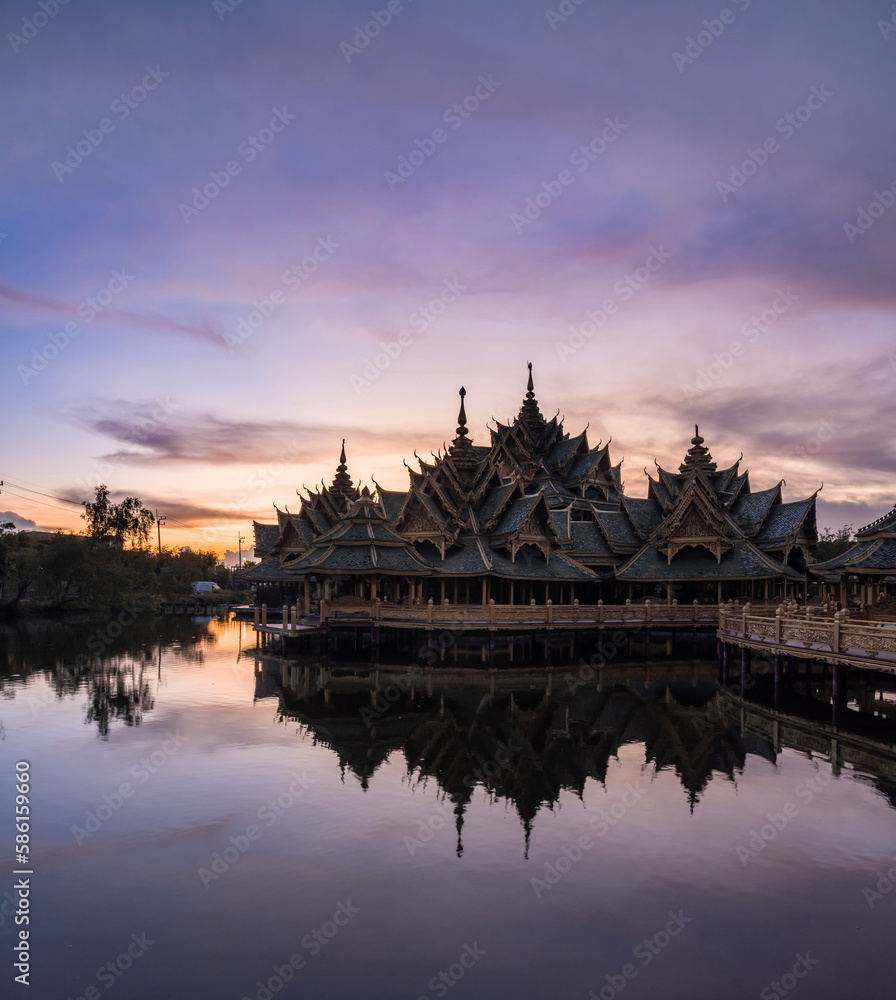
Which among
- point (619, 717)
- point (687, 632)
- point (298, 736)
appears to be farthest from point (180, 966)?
point (687, 632)

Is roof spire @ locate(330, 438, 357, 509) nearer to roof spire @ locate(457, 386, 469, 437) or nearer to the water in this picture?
roof spire @ locate(457, 386, 469, 437)

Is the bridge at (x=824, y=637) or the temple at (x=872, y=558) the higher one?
the temple at (x=872, y=558)

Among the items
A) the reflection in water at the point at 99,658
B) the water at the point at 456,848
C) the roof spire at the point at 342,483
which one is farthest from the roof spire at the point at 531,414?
the water at the point at 456,848

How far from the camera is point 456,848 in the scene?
11.7m

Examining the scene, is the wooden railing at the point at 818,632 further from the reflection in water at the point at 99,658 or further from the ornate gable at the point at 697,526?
the reflection in water at the point at 99,658

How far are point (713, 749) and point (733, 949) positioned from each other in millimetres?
9792

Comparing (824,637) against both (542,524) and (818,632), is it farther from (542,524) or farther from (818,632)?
(542,524)

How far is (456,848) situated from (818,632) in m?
14.4

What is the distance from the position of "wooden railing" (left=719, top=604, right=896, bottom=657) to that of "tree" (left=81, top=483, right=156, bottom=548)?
2801 inches

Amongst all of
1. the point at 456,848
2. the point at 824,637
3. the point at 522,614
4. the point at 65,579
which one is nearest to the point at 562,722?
the point at 824,637

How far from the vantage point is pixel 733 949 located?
8.71 metres

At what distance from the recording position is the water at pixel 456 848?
27.4 feet

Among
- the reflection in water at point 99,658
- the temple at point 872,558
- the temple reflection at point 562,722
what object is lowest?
the reflection in water at point 99,658

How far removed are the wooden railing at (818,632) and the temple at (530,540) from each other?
11.8 metres
